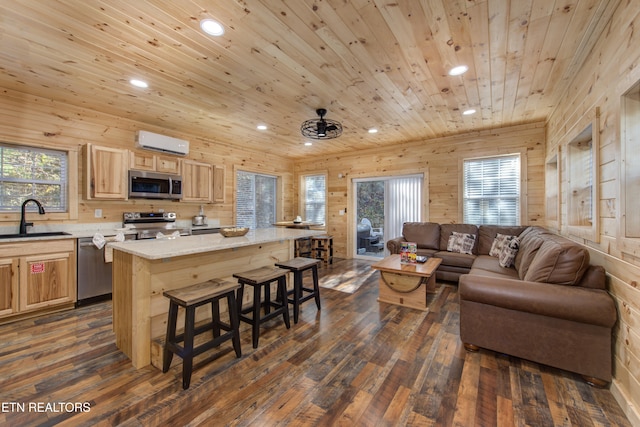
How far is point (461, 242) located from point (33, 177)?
6273 mm

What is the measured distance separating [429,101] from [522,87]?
39.2 inches

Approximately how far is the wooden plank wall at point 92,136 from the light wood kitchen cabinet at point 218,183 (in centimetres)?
20

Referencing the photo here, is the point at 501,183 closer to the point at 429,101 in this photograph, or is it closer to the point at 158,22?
the point at 429,101

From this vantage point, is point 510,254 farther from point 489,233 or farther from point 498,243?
point 489,233

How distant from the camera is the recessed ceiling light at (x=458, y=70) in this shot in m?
2.62

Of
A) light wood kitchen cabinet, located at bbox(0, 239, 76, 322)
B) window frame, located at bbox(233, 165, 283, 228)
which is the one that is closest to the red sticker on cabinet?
light wood kitchen cabinet, located at bbox(0, 239, 76, 322)

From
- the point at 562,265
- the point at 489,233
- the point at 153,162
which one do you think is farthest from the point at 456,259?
the point at 153,162

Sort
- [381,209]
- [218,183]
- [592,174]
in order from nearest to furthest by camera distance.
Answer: [592,174] < [218,183] < [381,209]

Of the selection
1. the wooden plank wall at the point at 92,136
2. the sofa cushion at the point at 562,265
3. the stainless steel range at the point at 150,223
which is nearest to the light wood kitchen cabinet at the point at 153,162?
the wooden plank wall at the point at 92,136

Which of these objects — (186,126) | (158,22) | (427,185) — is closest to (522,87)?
(427,185)

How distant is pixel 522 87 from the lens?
10.2ft

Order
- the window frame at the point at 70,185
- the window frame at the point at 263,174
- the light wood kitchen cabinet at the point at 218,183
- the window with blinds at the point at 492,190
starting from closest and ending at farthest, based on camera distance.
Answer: the window frame at the point at 70,185 < the window with blinds at the point at 492,190 < the light wood kitchen cabinet at the point at 218,183 < the window frame at the point at 263,174

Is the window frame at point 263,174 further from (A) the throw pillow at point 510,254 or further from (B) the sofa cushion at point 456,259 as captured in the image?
(A) the throw pillow at point 510,254

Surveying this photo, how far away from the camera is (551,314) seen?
1962 mm
